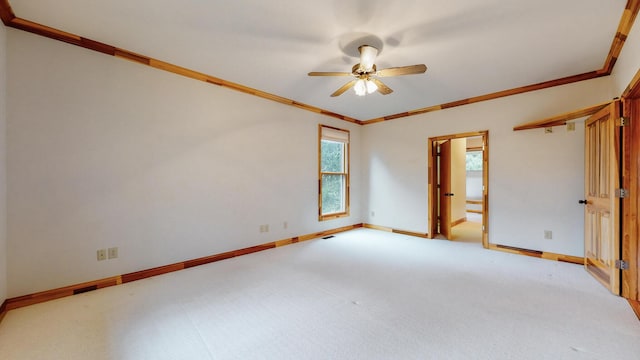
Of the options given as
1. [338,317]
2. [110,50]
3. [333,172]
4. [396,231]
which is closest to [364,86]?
[338,317]

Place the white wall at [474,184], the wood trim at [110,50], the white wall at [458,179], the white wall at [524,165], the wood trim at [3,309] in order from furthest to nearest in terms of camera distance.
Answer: the white wall at [474,184] < the white wall at [458,179] < the white wall at [524,165] < the wood trim at [110,50] < the wood trim at [3,309]

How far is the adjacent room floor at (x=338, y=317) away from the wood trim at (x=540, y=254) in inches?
10.6

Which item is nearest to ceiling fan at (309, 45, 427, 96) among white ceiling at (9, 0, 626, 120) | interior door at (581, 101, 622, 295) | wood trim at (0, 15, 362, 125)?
white ceiling at (9, 0, 626, 120)

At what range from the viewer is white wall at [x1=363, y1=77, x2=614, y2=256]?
3.41m

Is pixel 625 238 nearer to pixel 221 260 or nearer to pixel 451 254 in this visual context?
pixel 451 254

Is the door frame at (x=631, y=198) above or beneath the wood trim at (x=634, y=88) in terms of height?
beneath

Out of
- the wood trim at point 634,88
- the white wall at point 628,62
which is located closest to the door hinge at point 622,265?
the wood trim at point 634,88

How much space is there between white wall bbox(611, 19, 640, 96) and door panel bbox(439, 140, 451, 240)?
7.21 feet

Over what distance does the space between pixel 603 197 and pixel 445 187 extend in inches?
92.0

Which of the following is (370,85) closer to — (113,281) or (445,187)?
(445,187)

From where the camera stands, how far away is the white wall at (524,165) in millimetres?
3406

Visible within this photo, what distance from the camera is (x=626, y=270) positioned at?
232cm

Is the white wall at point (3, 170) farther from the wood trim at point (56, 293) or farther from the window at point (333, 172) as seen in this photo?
the window at point (333, 172)

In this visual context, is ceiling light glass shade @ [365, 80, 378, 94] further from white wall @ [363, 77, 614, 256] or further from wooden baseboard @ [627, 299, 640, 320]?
wooden baseboard @ [627, 299, 640, 320]
